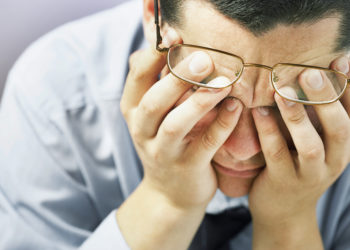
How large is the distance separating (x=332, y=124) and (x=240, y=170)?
265 millimetres

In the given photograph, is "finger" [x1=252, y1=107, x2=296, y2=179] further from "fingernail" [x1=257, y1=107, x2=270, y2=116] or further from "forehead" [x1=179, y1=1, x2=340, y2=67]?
"forehead" [x1=179, y1=1, x2=340, y2=67]

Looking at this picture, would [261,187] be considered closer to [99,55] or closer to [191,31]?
[191,31]

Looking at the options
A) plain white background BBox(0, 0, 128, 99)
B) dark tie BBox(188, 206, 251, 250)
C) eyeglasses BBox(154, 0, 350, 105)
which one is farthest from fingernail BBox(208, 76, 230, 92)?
plain white background BBox(0, 0, 128, 99)

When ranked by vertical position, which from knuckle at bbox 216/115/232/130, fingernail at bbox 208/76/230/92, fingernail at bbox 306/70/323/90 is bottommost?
knuckle at bbox 216/115/232/130

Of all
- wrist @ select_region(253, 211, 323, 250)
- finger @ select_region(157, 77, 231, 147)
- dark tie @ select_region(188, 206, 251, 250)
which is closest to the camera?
finger @ select_region(157, 77, 231, 147)

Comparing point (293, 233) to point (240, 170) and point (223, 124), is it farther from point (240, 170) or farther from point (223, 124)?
point (223, 124)

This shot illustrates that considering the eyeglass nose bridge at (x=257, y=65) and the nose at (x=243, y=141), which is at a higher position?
the eyeglass nose bridge at (x=257, y=65)

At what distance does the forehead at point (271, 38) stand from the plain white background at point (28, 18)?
35.3 inches

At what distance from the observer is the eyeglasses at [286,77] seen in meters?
0.81

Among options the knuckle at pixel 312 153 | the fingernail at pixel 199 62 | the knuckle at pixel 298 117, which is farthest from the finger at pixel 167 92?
the knuckle at pixel 312 153

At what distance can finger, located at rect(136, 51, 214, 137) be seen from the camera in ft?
2.69

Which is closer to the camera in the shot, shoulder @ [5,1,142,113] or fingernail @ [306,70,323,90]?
fingernail @ [306,70,323,90]

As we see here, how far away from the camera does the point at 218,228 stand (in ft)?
4.72

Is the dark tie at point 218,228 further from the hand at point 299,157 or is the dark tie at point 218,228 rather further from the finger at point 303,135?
the finger at point 303,135
